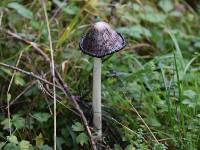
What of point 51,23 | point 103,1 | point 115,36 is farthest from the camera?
point 103,1

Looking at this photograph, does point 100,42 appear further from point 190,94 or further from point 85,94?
point 190,94

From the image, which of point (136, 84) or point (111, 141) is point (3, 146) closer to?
point (111, 141)

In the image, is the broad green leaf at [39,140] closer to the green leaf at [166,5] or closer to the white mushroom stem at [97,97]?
the white mushroom stem at [97,97]

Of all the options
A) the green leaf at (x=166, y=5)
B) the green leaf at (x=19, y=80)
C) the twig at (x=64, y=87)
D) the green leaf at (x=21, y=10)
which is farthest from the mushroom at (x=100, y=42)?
the green leaf at (x=166, y=5)

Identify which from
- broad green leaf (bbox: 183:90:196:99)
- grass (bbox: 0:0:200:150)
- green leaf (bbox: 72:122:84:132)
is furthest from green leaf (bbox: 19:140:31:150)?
broad green leaf (bbox: 183:90:196:99)

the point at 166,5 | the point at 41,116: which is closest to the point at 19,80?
the point at 41,116

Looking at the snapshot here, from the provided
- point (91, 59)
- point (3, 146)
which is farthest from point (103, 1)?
point (3, 146)
